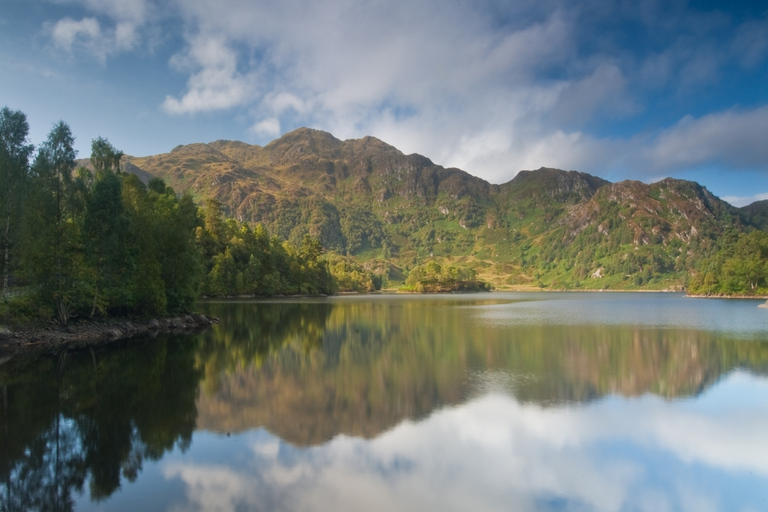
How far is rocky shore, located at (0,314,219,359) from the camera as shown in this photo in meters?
33.6

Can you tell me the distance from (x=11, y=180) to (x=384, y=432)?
126ft

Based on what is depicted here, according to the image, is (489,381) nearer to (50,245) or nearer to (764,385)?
(764,385)

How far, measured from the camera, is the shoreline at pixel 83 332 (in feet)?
110

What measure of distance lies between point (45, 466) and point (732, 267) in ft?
556

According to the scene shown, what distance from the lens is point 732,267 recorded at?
453 feet

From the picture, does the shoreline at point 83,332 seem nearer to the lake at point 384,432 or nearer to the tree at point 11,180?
the tree at point 11,180

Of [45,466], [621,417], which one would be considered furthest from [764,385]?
[45,466]

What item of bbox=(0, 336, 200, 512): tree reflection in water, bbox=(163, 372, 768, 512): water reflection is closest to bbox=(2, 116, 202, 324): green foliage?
bbox=(0, 336, 200, 512): tree reflection in water

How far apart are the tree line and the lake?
33.7 ft

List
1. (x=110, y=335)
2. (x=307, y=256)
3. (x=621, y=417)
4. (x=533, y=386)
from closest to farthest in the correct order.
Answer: (x=621, y=417) < (x=533, y=386) < (x=110, y=335) < (x=307, y=256)

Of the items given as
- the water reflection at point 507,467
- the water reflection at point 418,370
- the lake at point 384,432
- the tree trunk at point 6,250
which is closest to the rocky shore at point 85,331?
the tree trunk at point 6,250

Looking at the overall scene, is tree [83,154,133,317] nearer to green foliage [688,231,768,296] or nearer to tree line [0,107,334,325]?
tree line [0,107,334,325]

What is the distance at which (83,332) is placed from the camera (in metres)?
40.3

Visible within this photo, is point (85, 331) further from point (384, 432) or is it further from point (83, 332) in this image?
point (384, 432)
